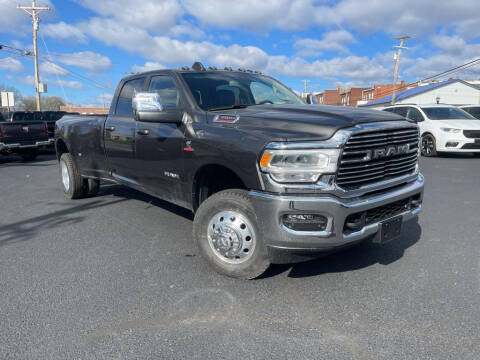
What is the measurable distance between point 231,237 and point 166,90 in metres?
1.93

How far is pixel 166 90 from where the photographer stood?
13.6 feet

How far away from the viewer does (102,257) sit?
382cm

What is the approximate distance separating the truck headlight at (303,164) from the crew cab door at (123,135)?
2.35m

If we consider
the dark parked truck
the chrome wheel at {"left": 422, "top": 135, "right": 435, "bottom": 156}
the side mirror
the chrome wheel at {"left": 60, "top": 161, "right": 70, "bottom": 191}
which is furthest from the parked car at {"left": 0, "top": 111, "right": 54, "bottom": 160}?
the chrome wheel at {"left": 422, "top": 135, "right": 435, "bottom": 156}

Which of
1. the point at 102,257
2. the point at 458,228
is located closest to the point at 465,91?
the point at 458,228

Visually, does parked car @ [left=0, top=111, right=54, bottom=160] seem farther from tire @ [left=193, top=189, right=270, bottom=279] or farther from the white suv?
the white suv

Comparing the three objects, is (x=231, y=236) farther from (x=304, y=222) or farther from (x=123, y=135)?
(x=123, y=135)

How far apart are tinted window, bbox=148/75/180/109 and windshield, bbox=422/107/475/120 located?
10.4 m

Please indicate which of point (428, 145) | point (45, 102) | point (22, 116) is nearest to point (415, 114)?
point (428, 145)

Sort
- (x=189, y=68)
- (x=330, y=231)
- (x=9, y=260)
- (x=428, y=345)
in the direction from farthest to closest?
(x=189, y=68) < (x=9, y=260) < (x=330, y=231) < (x=428, y=345)

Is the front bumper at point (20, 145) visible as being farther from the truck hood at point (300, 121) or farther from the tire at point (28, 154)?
the truck hood at point (300, 121)

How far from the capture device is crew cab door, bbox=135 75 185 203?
3766mm

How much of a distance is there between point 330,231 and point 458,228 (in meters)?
2.80

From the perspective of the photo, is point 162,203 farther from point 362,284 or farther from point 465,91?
point 465,91
